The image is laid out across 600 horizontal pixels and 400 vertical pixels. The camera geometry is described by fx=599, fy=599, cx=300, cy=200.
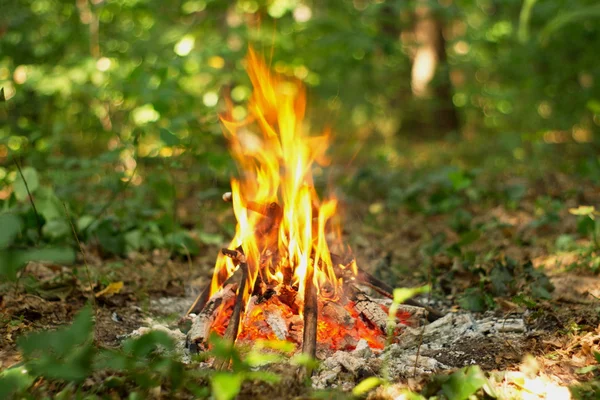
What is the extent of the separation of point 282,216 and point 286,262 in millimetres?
278

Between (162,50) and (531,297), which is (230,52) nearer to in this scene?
(162,50)

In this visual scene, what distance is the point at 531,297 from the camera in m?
3.57

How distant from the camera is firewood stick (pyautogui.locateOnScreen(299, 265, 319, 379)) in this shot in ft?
9.05

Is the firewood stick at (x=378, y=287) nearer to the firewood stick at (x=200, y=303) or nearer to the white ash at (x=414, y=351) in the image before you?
the white ash at (x=414, y=351)

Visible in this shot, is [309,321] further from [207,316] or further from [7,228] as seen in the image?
[7,228]

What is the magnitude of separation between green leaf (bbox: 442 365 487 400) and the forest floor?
93 mm

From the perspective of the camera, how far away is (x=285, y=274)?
3.34 metres

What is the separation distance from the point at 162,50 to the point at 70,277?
13.6 ft

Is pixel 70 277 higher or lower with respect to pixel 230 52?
lower

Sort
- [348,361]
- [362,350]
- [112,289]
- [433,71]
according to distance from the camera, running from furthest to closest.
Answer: [433,71], [112,289], [362,350], [348,361]

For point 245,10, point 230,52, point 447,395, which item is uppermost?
point 245,10

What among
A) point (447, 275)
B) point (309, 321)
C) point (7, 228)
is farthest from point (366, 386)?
point (447, 275)

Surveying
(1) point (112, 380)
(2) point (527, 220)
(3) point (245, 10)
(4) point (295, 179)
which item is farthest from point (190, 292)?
(3) point (245, 10)

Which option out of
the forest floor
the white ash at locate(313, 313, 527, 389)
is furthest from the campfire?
the forest floor
